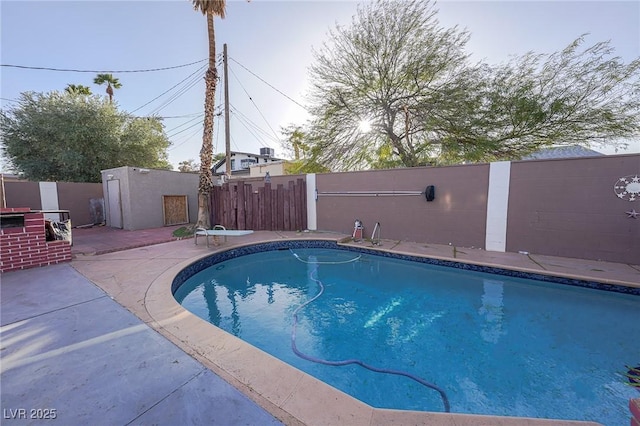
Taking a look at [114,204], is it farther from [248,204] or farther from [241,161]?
[241,161]

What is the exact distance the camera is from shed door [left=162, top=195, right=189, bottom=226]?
10.1 m

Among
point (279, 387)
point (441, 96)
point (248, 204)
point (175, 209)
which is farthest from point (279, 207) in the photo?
point (279, 387)

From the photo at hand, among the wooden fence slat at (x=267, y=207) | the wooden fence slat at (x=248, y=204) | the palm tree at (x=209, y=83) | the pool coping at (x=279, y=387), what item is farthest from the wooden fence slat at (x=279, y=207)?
the pool coping at (x=279, y=387)

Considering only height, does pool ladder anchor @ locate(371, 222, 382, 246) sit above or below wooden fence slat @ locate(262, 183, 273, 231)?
below

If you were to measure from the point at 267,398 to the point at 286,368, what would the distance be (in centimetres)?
33

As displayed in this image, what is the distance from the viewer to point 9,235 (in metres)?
3.87

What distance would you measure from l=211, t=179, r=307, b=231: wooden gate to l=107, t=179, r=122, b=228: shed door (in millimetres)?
4241

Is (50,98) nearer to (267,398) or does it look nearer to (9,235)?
(9,235)

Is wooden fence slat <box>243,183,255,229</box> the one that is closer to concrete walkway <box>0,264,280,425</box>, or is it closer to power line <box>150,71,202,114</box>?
power line <box>150,71,202,114</box>

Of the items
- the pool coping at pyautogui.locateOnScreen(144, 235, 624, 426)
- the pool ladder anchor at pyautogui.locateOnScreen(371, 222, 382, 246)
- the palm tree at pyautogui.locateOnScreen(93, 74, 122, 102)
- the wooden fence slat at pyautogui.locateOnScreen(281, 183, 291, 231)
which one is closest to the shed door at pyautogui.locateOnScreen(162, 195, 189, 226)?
the wooden fence slat at pyautogui.locateOnScreen(281, 183, 291, 231)

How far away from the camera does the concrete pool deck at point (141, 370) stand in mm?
1485

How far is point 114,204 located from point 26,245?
644 cm

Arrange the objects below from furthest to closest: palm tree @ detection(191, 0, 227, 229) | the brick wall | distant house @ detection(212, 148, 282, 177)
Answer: distant house @ detection(212, 148, 282, 177)
palm tree @ detection(191, 0, 227, 229)
the brick wall

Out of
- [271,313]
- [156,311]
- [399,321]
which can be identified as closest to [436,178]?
[399,321]
